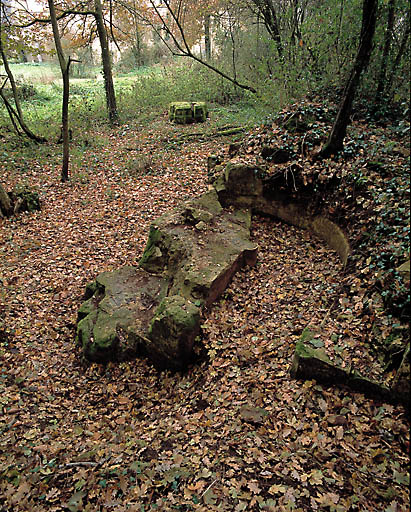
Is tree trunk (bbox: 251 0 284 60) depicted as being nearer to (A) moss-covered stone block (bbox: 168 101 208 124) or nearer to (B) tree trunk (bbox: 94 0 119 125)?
(A) moss-covered stone block (bbox: 168 101 208 124)

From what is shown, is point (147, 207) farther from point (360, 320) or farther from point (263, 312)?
point (360, 320)

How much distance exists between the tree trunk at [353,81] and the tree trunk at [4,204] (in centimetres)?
878

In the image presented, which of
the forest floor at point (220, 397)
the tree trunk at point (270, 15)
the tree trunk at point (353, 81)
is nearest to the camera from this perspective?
the forest floor at point (220, 397)

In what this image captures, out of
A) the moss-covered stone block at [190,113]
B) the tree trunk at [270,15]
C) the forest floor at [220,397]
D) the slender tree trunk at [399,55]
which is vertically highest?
the tree trunk at [270,15]

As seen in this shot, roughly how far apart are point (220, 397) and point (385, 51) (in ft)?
26.7

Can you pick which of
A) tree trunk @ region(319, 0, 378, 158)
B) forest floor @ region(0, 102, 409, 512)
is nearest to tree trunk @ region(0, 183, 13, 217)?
forest floor @ region(0, 102, 409, 512)

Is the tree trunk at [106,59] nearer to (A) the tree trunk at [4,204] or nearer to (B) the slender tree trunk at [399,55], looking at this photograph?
(A) the tree trunk at [4,204]

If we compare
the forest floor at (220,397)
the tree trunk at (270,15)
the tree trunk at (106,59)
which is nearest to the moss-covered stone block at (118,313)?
the forest floor at (220,397)

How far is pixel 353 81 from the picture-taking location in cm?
619

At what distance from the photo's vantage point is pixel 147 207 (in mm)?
9609

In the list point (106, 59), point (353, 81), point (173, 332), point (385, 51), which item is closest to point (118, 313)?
point (173, 332)

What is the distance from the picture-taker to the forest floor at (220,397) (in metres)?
3.41

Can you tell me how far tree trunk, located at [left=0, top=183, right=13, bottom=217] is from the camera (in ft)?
30.6

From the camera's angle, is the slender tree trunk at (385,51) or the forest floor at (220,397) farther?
the slender tree trunk at (385,51)
